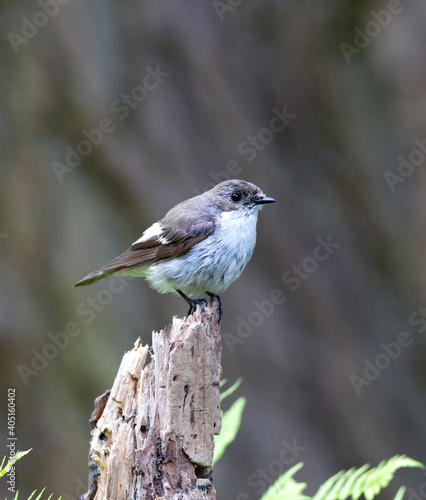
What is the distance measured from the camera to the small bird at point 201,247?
4164 mm

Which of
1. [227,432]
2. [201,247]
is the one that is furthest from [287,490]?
[201,247]

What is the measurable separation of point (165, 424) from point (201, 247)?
1.63 m

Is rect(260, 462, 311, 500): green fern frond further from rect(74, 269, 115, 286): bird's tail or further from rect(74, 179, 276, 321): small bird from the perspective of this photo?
rect(74, 269, 115, 286): bird's tail

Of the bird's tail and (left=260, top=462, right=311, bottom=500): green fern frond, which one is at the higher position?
the bird's tail

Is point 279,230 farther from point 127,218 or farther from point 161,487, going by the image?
point 161,487

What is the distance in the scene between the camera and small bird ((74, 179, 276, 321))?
164 inches

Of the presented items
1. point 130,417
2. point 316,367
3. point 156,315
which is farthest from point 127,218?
point 130,417

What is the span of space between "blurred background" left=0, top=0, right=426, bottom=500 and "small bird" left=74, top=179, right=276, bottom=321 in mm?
2206

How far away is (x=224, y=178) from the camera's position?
21.8 ft

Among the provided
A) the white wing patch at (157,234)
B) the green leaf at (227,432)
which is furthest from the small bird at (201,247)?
the green leaf at (227,432)

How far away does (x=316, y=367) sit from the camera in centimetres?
679

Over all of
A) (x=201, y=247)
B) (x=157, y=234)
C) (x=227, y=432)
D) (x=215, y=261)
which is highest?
(x=157, y=234)

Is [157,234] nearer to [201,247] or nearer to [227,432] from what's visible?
[201,247]

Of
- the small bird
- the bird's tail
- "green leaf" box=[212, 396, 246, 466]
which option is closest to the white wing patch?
the small bird
